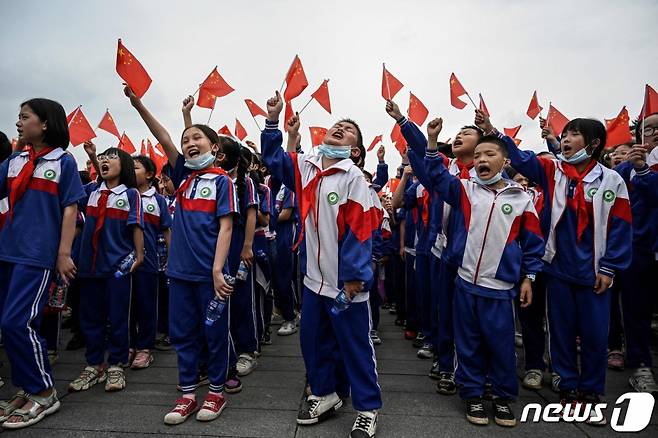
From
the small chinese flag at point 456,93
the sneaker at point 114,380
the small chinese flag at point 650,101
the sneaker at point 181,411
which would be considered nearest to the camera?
the sneaker at point 181,411

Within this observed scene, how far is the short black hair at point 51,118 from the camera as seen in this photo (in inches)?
127

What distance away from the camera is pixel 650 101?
3902mm

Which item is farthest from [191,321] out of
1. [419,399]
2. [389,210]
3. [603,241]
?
[389,210]

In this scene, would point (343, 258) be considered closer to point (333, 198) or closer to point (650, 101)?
point (333, 198)

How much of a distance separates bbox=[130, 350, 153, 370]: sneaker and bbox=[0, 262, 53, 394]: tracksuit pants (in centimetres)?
118

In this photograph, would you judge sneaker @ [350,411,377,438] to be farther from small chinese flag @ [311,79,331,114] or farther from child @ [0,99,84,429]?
small chinese flag @ [311,79,331,114]

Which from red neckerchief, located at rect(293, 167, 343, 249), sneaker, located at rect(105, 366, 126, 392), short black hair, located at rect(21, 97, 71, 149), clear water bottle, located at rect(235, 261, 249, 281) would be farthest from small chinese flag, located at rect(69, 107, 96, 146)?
red neckerchief, located at rect(293, 167, 343, 249)

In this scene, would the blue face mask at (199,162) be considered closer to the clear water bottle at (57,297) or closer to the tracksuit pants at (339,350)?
the tracksuit pants at (339,350)

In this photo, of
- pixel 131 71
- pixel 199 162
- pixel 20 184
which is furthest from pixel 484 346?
pixel 20 184

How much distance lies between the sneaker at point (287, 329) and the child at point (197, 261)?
2.44 meters

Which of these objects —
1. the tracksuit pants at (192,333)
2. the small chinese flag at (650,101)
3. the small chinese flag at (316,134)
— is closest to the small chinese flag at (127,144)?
the small chinese flag at (316,134)

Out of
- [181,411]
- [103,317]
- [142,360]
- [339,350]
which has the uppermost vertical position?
[339,350]

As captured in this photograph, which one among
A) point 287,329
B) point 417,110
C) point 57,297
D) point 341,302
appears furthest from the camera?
point 417,110

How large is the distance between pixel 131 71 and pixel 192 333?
6.91 ft
